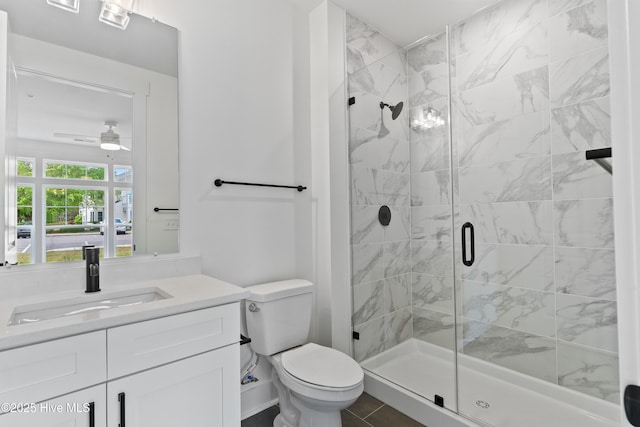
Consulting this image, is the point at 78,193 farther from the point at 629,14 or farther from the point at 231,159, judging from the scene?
the point at 629,14

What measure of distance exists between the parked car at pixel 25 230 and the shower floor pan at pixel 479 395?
1.98m

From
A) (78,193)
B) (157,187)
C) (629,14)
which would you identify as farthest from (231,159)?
(629,14)

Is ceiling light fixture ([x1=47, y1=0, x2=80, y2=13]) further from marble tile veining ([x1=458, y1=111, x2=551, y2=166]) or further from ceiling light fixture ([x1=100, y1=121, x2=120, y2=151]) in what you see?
marble tile veining ([x1=458, y1=111, x2=551, y2=166])

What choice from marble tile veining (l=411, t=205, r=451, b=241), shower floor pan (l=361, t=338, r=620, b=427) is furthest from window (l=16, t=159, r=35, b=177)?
marble tile veining (l=411, t=205, r=451, b=241)

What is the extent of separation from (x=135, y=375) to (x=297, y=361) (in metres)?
0.82

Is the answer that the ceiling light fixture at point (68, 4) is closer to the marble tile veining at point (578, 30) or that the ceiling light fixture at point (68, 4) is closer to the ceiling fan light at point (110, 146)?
the ceiling fan light at point (110, 146)

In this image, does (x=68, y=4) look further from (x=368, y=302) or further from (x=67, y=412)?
(x=368, y=302)

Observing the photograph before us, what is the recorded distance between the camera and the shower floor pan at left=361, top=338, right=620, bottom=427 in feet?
5.80

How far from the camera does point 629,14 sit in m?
0.37

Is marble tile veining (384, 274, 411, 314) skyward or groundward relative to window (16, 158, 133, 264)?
groundward

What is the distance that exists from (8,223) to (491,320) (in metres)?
2.62

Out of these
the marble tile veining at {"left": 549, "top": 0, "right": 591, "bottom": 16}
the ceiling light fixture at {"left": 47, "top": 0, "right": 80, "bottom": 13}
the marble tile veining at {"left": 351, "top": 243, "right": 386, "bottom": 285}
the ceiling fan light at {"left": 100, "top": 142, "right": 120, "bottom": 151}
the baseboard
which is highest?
the marble tile veining at {"left": 549, "top": 0, "right": 591, "bottom": 16}

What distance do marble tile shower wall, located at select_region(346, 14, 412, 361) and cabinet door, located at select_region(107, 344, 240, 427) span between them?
1167 millimetres

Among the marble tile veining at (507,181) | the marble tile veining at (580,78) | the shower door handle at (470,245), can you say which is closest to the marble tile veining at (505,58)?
the marble tile veining at (580,78)
